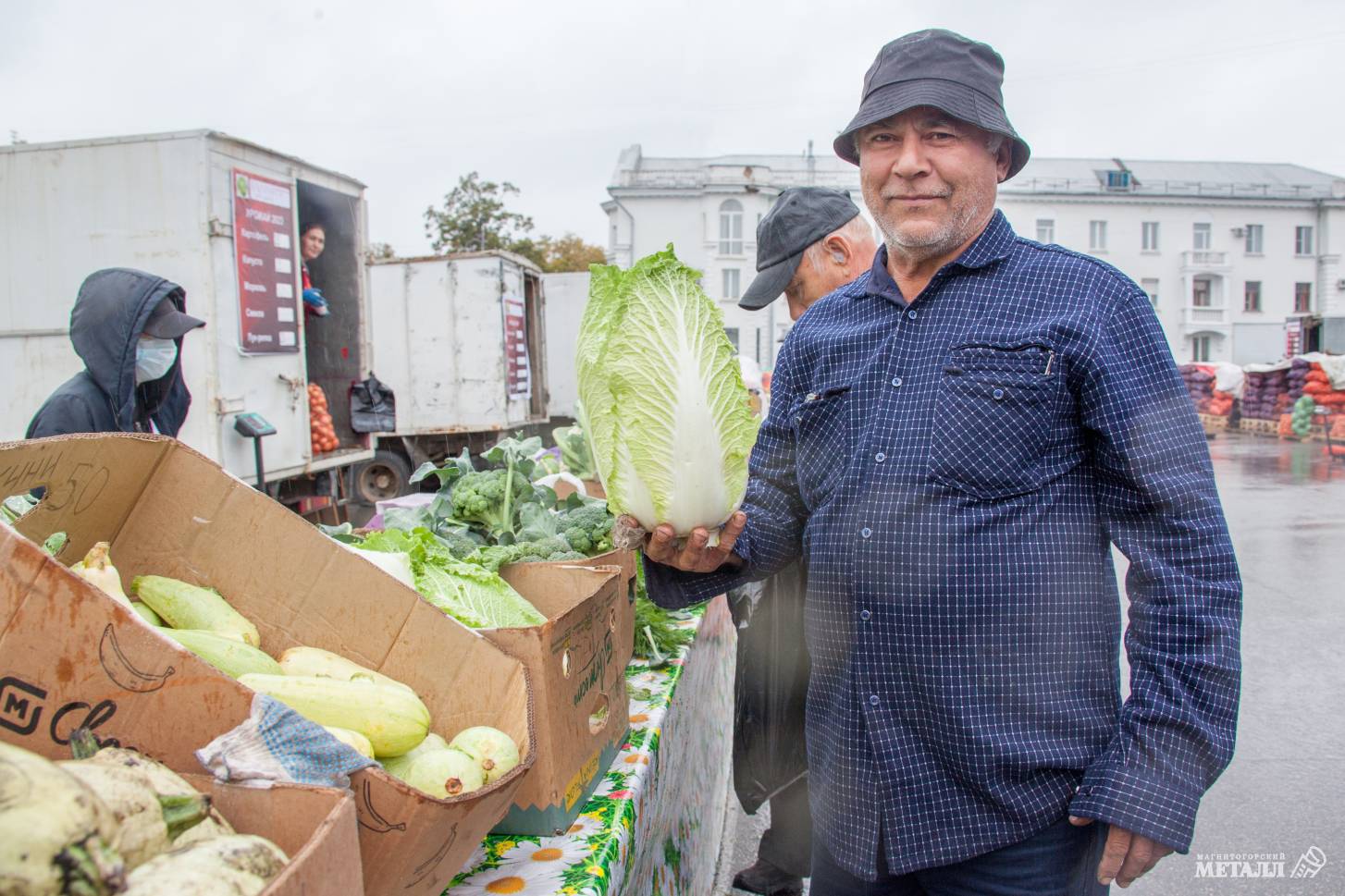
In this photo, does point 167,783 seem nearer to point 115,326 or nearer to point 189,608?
point 189,608

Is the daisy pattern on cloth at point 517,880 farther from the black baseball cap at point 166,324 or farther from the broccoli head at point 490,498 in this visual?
the black baseball cap at point 166,324

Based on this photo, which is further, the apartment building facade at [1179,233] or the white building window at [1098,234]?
the white building window at [1098,234]

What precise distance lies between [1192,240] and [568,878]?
58.4 meters

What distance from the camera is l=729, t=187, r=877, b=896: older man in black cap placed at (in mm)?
2979

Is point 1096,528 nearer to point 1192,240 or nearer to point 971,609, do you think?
point 971,609

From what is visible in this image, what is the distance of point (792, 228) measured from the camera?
325 centimetres

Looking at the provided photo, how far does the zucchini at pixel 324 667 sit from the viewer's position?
174 cm

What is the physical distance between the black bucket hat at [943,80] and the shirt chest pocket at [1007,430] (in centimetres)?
50

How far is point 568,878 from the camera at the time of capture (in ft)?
5.31

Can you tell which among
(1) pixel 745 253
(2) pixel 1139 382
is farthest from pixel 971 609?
(1) pixel 745 253

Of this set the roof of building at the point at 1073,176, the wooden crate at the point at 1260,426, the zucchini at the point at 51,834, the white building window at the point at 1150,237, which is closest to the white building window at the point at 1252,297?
the roof of building at the point at 1073,176

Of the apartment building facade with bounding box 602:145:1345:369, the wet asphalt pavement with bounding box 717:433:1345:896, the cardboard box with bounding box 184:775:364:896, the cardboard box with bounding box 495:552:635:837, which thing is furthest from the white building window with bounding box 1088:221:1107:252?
the cardboard box with bounding box 184:775:364:896

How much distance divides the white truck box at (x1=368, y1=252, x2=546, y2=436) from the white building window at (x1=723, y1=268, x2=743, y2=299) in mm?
33574

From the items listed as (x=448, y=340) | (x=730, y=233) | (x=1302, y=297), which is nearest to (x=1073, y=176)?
(x=1302, y=297)
